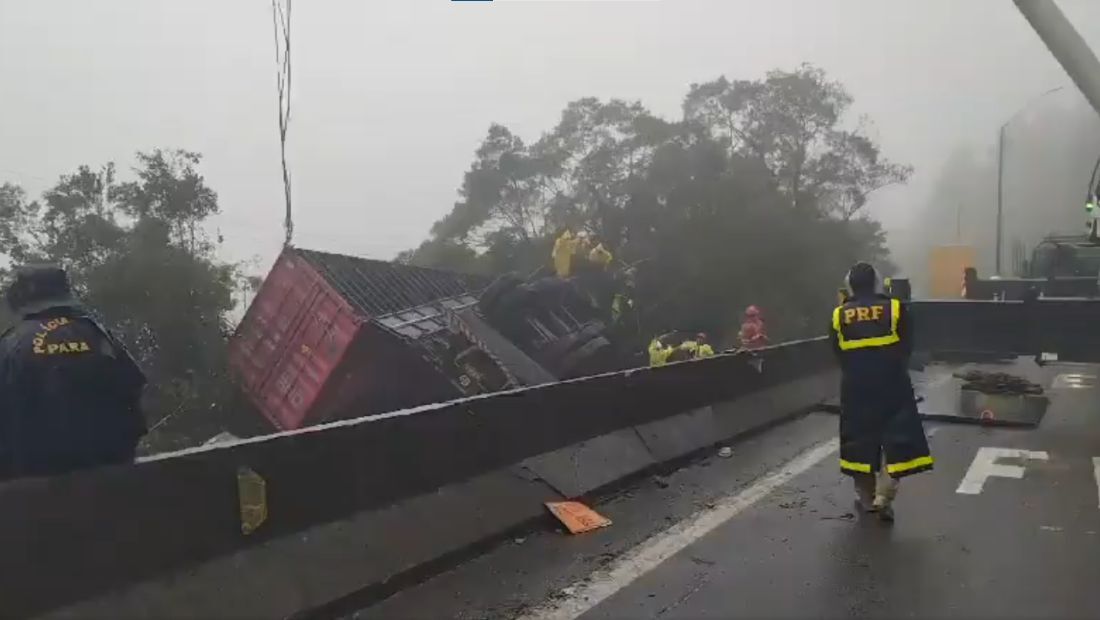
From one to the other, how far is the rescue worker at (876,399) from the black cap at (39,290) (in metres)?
5.03

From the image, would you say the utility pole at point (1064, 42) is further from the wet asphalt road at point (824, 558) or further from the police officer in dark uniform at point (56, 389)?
the police officer in dark uniform at point (56, 389)

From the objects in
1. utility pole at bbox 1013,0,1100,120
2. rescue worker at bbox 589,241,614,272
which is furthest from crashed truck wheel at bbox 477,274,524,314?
utility pole at bbox 1013,0,1100,120

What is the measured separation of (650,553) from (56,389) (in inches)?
130

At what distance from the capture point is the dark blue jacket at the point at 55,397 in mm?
4086

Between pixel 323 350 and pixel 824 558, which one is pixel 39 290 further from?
pixel 323 350

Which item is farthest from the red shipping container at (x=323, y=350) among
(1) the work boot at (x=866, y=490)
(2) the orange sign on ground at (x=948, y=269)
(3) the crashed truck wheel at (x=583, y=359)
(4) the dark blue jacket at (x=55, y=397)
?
(2) the orange sign on ground at (x=948, y=269)

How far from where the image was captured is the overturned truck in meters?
17.2

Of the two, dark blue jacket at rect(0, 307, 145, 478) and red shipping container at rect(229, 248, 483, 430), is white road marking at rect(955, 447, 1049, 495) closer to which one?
dark blue jacket at rect(0, 307, 145, 478)

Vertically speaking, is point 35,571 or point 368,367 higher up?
point 35,571

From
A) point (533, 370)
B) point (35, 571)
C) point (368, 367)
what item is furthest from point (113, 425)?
point (533, 370)

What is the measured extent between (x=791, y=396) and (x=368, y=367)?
7.32 metres

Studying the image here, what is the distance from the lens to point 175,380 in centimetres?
1703

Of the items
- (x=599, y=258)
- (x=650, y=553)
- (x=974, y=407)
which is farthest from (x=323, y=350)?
(x=650, y=553)

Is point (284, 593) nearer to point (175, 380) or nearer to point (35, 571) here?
point (35, 571)
